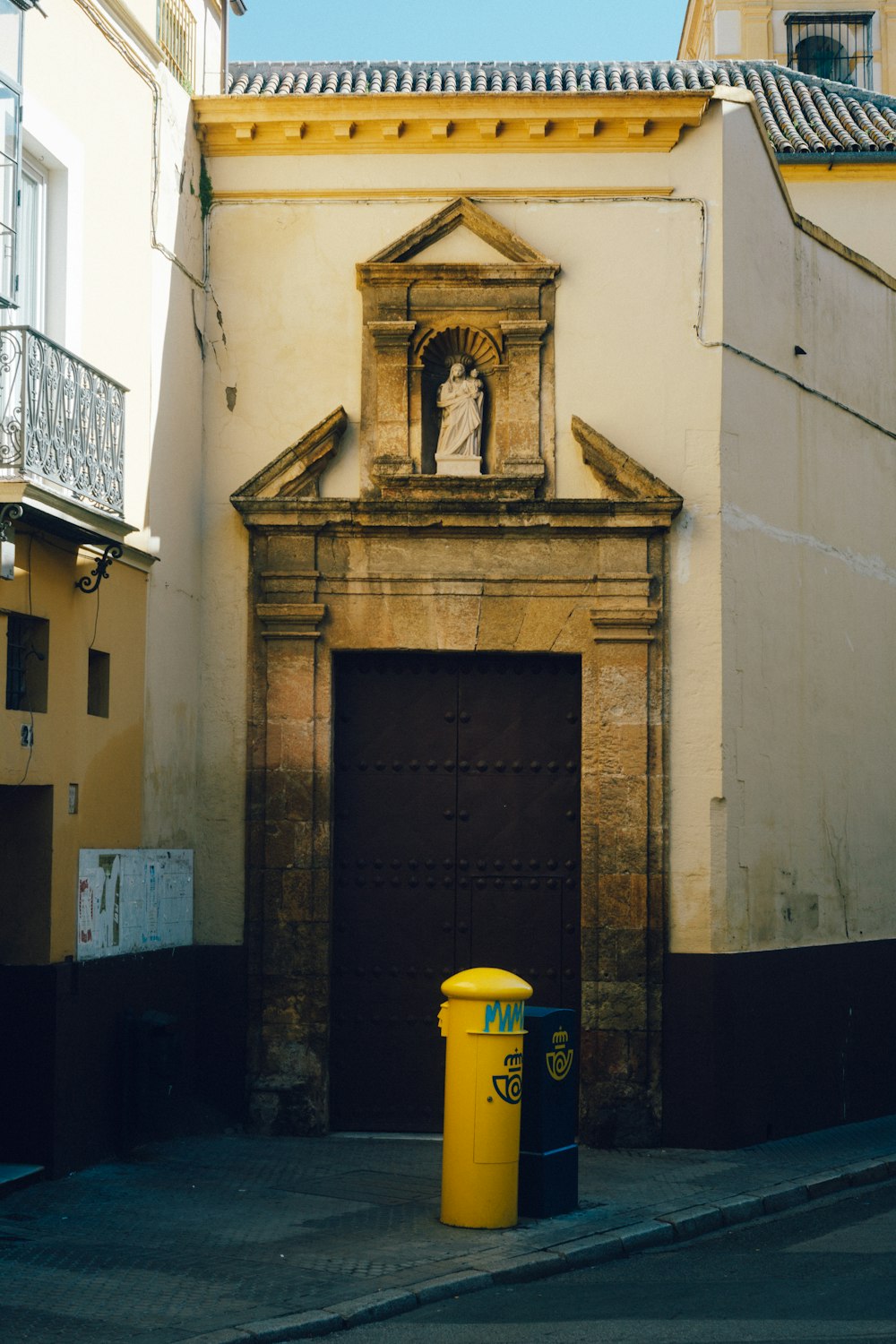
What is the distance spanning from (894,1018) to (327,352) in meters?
6.79

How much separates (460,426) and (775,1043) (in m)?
4.88

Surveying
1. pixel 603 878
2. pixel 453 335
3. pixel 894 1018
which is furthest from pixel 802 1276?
pixel 453 335

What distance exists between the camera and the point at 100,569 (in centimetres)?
1009

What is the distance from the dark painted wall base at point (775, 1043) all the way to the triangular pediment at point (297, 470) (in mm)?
4154

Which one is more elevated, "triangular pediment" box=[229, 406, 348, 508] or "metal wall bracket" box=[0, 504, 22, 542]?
"triangular pediment" box=[229, 406, 348, 508]

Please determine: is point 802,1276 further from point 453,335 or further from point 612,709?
point 453,335

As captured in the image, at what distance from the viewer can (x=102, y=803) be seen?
10555 millimetres

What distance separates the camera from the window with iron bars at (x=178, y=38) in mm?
11961

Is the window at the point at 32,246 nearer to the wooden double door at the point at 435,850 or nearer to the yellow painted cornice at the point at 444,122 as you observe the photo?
the yellow painted cornice at the point at 444,122

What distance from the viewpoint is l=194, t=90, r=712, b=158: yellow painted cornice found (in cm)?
1225

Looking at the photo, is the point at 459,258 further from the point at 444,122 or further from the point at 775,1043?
the point at 775,1043

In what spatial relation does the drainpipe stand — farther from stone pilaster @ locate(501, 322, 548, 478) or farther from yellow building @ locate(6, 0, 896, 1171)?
stone pilaster @ locate(501, 322, 548, 478)

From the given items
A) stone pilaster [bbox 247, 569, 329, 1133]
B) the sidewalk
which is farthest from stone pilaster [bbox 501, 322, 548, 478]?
the sidewalk

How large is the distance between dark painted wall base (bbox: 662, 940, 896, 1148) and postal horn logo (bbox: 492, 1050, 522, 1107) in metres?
2.97
